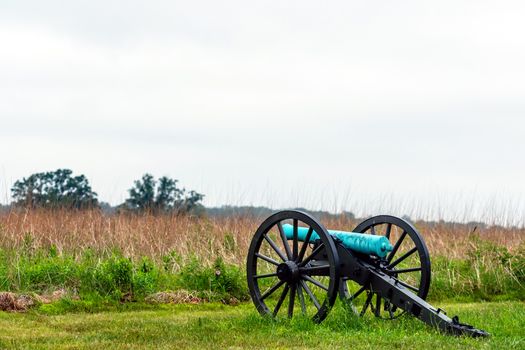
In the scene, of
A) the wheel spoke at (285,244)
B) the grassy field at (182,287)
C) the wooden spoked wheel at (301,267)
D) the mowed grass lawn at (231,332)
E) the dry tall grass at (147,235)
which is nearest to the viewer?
the mowed grass lawn at (231,332)

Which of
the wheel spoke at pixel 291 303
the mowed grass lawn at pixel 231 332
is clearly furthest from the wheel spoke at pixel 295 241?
the mowed grass lawn at pixel 231 332

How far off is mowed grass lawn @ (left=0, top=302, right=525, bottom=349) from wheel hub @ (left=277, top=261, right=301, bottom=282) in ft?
1.49

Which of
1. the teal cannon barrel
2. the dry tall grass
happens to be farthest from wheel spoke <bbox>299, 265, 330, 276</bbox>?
the dry tall grass

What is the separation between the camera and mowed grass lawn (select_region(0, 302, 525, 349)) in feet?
24.1

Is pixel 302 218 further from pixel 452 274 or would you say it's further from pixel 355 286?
pixel 452 274

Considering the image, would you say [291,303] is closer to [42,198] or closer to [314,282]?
[314,282]

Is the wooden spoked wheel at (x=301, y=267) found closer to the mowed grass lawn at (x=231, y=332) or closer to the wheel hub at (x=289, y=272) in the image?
the wheel hub at (x=289, y=272)

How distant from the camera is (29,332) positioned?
27.8ft

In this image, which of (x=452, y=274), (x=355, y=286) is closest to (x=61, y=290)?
(x=355, y=286)

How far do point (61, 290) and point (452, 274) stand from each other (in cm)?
640

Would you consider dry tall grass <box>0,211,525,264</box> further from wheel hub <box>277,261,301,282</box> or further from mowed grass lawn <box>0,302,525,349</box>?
wheel hub <box>277,261,301,282</box>

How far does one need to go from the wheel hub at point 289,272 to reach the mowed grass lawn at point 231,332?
0.45 meters

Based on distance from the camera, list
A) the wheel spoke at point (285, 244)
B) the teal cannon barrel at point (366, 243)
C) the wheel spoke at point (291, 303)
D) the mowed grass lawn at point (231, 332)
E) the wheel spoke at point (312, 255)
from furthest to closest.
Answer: the wheel spoke at point (285, 244) → the wheel spoke at point (291, 303) → the wheel spoke at point (312, 255) → the teal cannon barrel at point (366, 243) → the mowed grass lawn at point (231, 332)

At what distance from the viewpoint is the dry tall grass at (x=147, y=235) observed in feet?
45.7
